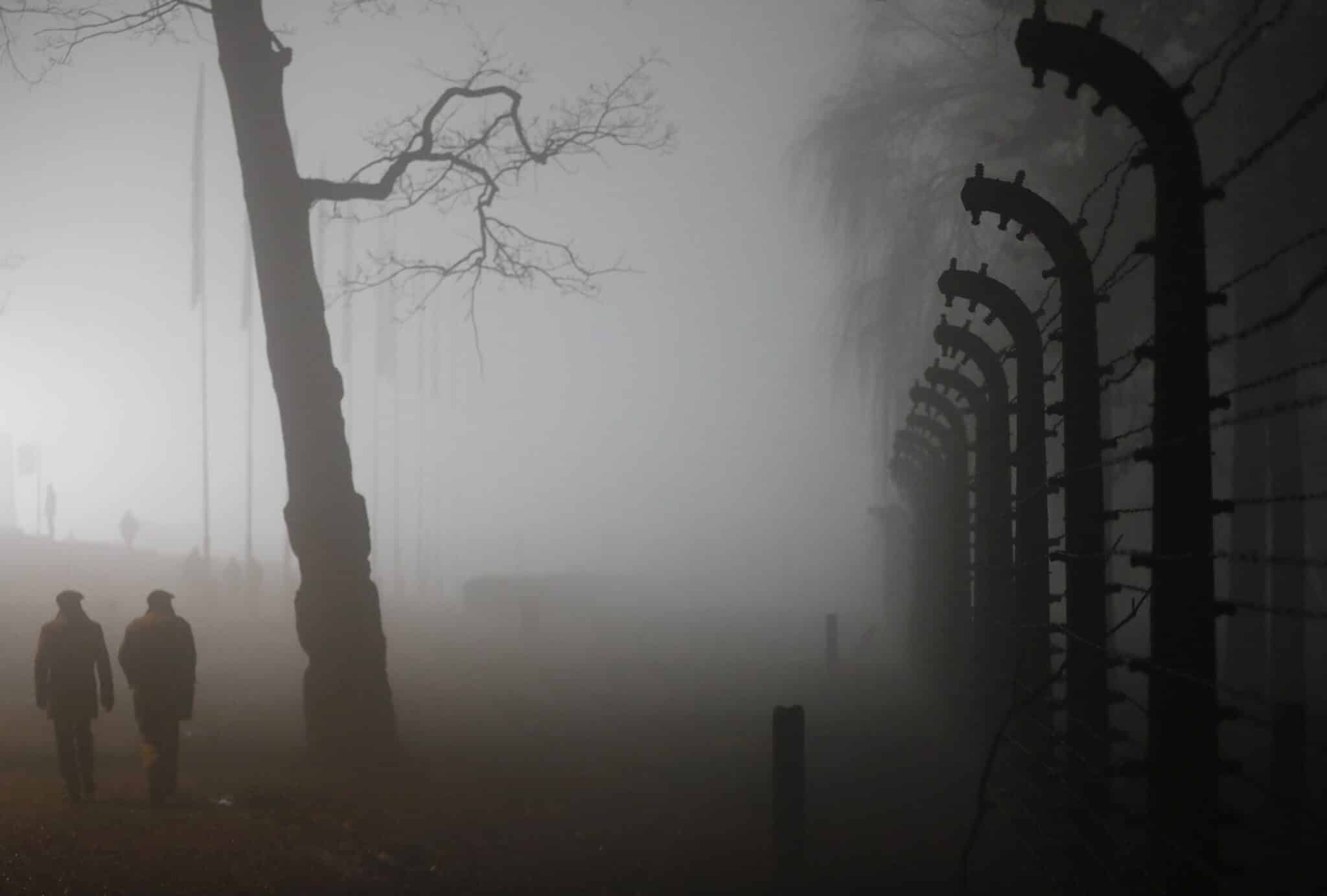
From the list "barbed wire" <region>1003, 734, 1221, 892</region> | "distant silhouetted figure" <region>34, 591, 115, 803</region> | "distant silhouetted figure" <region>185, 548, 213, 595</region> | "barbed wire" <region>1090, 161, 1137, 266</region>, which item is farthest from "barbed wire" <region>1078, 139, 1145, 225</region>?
"distant silhouetted figure" <region>185, 548, 213, 595</region>

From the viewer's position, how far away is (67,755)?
29.1 ft

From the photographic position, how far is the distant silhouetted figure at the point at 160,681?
882cm

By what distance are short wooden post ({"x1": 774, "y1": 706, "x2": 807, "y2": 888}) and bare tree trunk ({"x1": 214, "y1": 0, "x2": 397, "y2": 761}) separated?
4744mm

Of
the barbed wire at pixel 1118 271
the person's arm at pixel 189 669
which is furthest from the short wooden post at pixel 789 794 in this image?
the person's arm at pixel 189 669

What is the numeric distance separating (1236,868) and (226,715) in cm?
1299

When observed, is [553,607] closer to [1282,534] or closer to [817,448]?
[1282,534]

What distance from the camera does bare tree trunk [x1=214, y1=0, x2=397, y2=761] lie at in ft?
33.6

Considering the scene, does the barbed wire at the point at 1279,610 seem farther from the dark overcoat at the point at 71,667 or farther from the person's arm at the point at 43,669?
the person's arm at the point at 43,669

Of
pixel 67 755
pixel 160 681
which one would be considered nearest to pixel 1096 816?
pixel 160 681

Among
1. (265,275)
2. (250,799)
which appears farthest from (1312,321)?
(250,799)

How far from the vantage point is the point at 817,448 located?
74312mm

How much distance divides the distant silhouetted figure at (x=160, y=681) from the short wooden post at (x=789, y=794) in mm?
5058

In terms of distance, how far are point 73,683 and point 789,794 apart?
6.24 meters

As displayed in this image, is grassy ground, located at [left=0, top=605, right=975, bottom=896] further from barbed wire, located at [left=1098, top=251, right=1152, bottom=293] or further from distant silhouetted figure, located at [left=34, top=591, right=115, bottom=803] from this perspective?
barbed wire, located at [left=1098, top=251, right=1152, bottom=293]
